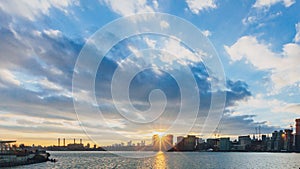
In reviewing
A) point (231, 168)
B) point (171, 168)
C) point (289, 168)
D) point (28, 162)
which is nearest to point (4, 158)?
point (28, 162)

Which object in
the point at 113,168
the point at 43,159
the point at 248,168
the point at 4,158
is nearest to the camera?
the point at 4,158

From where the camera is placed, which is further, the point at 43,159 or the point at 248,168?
the point at 43,159

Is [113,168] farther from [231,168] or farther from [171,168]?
[231,168]

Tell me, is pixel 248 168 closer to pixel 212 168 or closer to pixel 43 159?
pixel 212 168

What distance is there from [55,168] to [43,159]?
111 ft

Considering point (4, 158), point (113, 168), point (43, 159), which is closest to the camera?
point (4, 158)

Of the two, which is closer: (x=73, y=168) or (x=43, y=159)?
(x=73, y=168)

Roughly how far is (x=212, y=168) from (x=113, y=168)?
135ft

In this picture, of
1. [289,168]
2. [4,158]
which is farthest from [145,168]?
[289,168]

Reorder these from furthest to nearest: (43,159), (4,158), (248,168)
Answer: (43,159) < (248,168) < (4,158)

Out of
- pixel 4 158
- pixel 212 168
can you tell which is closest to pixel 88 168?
pixel 4 158

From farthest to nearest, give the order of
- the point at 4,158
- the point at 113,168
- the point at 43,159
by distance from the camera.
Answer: the point at 43,159
the point at 113,168
the point at 4,158

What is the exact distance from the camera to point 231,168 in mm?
126625

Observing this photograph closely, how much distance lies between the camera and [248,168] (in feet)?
424
